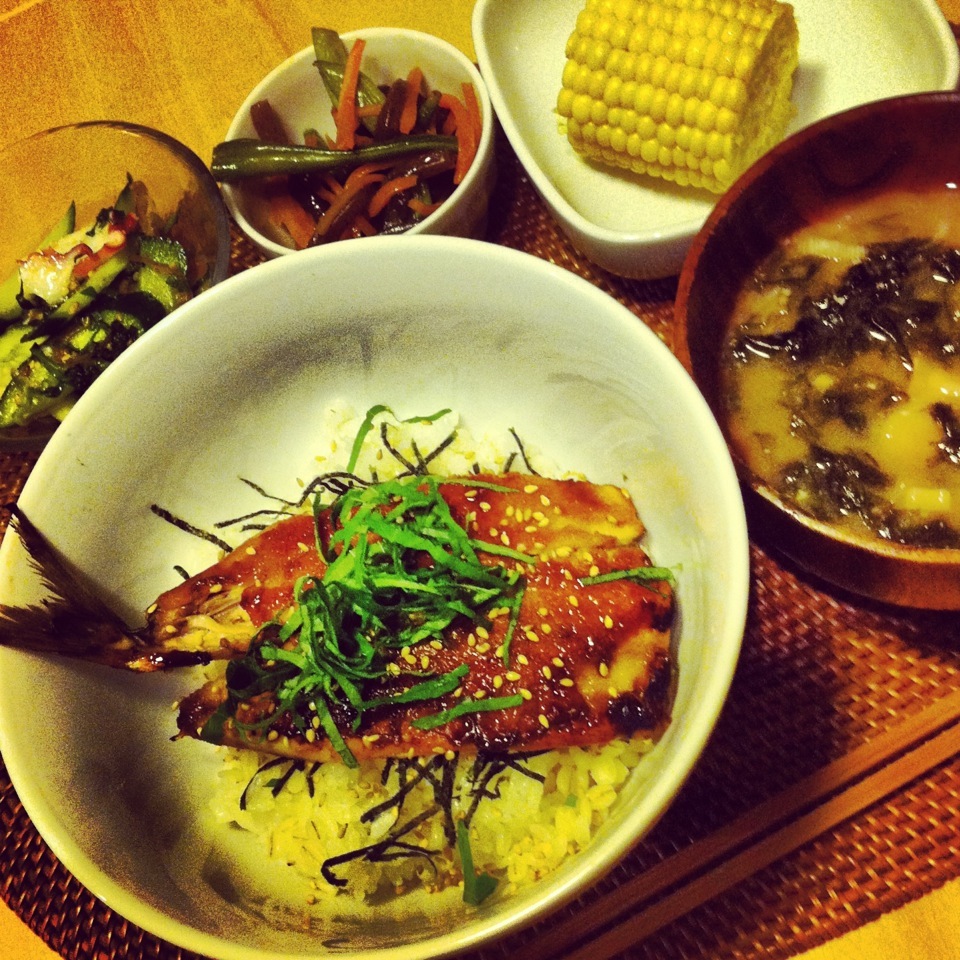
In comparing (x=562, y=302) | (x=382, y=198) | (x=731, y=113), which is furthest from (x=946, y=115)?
(x=382, y=198)

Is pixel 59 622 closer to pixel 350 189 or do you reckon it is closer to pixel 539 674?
pixel 539 674

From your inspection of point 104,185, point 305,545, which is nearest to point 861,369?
point 305,545

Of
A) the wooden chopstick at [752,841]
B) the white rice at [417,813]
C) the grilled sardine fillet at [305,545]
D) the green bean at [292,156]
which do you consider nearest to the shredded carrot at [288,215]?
the green bean at [292,156]

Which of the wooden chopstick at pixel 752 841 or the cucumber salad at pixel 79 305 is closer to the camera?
the wooden chopstick at pixel 752 841

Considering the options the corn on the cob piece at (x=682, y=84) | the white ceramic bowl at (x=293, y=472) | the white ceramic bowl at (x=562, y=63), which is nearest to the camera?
the white ceramic bowl at (x=293, y=472)

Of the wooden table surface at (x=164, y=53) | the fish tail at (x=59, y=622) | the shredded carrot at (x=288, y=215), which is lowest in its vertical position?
the fish tail at (x=59, y=622)

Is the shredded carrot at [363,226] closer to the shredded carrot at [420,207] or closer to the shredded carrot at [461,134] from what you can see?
the shredded carrot at [420,207]

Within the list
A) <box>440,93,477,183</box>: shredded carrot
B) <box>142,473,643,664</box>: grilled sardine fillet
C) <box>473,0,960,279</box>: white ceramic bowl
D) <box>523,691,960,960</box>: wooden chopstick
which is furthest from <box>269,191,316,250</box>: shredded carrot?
<box>523,691,960,960</box>: wooden chopstick

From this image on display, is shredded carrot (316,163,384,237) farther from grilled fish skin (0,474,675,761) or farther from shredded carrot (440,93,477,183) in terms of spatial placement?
grilled fish skin (0,474,675,761)

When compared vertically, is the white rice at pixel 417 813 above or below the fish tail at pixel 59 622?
below
